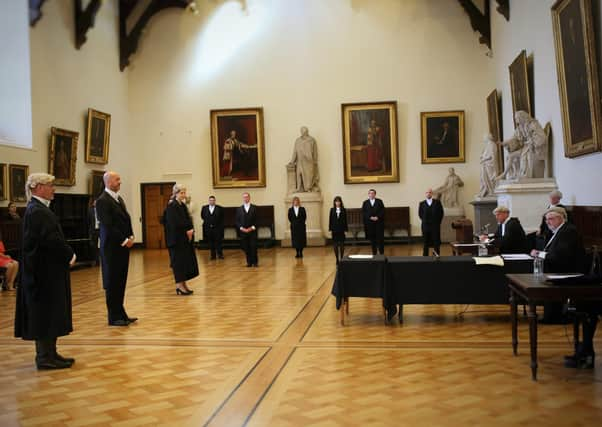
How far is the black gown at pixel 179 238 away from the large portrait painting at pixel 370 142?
1107 centimetres

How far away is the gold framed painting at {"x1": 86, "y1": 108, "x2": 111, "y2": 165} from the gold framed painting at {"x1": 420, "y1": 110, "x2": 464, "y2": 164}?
9949mm

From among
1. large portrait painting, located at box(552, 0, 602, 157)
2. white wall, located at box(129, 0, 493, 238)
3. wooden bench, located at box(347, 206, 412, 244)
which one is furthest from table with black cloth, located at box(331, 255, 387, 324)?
white wall, located at box(129, 0, 493, 238)

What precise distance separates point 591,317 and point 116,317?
4964 millimetres

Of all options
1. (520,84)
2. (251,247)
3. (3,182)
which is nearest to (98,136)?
(3,182)

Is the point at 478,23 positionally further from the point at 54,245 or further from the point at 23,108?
the point at 54,245

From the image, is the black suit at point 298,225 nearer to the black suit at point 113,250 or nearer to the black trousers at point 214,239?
the black trousers at point 214,239

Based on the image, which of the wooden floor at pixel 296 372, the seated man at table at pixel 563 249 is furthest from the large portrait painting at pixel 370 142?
the seated man at table at pixel 563 249

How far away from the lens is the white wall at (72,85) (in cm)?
1484

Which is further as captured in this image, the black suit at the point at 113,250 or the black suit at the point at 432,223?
the black suit at the point at 432,223

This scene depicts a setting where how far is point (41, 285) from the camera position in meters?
4.91

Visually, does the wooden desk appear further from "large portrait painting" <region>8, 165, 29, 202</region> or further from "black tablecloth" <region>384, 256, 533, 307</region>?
"large portrait painting" <region>8, 165, 29, 202</region>

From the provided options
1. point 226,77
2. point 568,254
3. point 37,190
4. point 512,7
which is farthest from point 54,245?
point 226,77

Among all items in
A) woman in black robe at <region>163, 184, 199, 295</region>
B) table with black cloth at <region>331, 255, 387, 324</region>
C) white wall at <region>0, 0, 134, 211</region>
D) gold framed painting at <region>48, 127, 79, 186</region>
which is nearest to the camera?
table with black cloth at <region>331, 255, 387, 324</region>

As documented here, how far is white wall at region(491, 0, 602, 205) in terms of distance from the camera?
934cm
